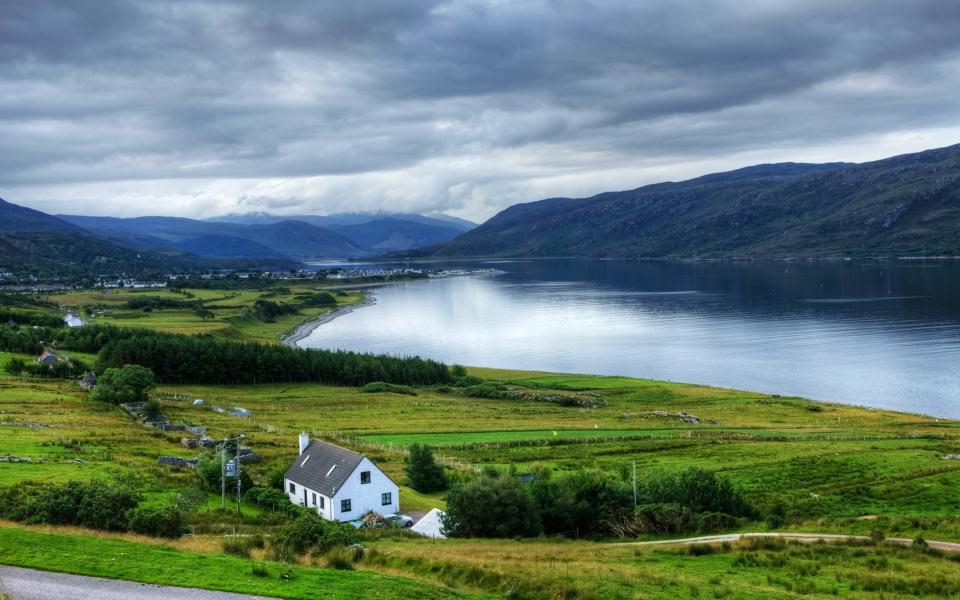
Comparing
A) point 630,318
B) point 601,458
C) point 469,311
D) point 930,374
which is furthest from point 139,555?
point 469,311

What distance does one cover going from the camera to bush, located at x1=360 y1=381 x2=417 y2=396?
91.9 meters

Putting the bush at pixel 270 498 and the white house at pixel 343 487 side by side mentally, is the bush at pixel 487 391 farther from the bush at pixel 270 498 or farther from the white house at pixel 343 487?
the bush at pixel 270 498

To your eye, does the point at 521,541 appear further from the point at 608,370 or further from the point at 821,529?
the point at 608,370

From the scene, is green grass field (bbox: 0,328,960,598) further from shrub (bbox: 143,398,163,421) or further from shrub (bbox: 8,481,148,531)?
shrub (bbox: 8,481,148,531)

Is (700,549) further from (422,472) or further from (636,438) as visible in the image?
(636,438)

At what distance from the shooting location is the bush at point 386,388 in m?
91.9

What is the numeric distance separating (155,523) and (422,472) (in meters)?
20.2

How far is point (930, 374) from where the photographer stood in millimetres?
93000

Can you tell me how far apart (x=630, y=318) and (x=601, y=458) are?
11316 cm

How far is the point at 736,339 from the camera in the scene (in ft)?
418

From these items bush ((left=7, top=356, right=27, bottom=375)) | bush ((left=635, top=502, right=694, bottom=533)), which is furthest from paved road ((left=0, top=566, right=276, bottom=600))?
bush ((left=7, top=356, right=27, bottom=375))

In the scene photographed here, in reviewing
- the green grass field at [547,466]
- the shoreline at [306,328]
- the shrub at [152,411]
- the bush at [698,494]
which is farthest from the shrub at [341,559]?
the shoreline at [306,328]

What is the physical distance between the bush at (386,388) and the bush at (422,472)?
4731 centimetres

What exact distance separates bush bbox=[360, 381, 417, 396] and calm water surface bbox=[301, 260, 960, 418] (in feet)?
85.5
